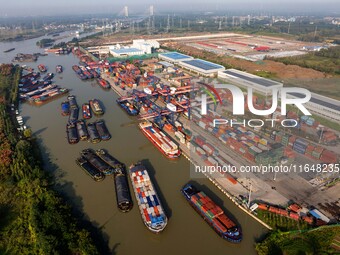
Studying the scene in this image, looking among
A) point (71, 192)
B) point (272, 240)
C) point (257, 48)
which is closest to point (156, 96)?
point (71, 192)

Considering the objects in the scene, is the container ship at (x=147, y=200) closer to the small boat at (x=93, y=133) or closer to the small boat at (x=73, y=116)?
the small boat at (x=93, y=133)

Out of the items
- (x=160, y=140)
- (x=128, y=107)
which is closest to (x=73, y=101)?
(x=128, y=107)

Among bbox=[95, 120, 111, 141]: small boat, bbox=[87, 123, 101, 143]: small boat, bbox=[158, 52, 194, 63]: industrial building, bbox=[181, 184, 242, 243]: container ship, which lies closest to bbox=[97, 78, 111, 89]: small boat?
bbox=[95, 120, 111, 141]: small boat

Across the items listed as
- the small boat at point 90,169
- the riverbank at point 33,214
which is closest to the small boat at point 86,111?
the riverbank at point 33,214

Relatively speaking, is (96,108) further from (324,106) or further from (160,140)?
(324,106)

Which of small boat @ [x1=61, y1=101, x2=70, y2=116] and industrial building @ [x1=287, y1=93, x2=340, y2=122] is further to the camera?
small boat @ [x1=61, y1=101, x2=70, y2=116]

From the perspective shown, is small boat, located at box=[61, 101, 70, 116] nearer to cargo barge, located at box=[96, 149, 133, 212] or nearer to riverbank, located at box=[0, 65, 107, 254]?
riverbank, located at box=[0, 65, 107, 254]

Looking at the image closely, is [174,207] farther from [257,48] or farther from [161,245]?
[257,48]
